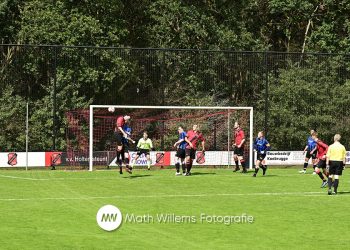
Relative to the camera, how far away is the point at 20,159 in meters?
40.4

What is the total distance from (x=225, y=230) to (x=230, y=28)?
36464 millimetres

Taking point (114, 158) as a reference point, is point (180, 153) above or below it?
above

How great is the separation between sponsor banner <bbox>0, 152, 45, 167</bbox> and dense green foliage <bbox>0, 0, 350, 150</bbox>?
1209mm

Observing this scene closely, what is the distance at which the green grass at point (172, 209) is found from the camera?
17.0 metres

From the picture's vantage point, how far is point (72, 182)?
104 feet

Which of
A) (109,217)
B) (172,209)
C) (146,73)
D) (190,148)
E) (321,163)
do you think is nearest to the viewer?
(109,217)

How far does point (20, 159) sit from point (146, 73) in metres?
8.72

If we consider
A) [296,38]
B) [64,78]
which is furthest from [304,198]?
[296,38]

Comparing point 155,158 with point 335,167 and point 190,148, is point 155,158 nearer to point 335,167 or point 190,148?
point 190,148

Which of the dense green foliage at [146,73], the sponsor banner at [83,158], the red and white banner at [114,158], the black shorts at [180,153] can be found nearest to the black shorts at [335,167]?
the black shorts at [180,153]

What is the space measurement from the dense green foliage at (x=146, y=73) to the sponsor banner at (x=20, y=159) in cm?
121

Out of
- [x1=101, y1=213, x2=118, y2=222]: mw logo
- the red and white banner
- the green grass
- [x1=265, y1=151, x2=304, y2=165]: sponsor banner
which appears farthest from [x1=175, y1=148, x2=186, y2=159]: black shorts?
[x1=101, y1=213, x2=118, y2=222]: mw logo

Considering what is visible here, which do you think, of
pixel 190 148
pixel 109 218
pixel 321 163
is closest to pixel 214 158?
pixel 190 148

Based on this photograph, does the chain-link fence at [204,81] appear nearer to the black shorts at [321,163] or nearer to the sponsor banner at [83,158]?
the sponsor banner at [83,158]
